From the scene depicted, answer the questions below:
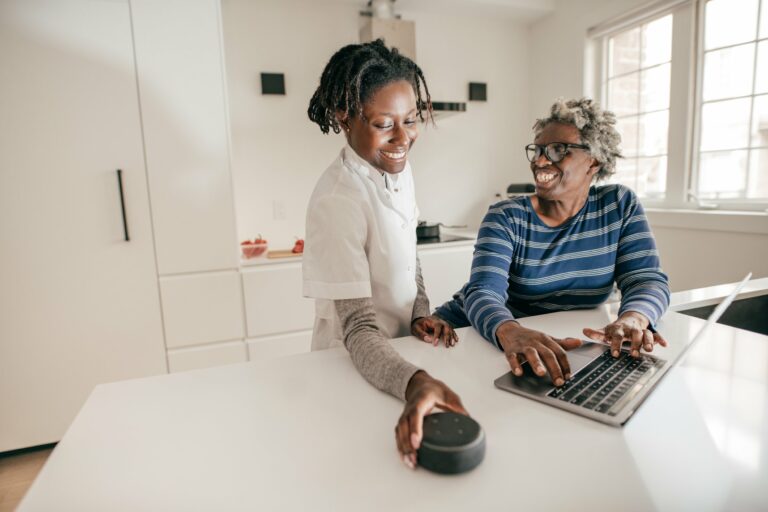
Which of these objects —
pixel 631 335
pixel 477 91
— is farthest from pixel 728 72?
pixel 631 335

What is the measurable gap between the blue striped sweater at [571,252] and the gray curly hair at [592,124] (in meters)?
0.13

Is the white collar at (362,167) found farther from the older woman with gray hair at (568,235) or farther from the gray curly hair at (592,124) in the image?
the gray curly hair at (592,124)

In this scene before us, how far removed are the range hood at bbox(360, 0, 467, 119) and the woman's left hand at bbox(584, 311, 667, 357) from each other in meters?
1.86

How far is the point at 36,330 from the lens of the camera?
6.29 feet

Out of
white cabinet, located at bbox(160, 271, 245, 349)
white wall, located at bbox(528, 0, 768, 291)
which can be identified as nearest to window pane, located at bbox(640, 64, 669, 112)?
white wall, located at bbox(528, 0, 768, 291)

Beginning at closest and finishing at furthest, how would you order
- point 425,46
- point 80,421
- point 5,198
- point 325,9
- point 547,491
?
point 547,491, point 80,421, point 5,198, point 325,9, point 425,46

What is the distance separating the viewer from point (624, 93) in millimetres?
2674

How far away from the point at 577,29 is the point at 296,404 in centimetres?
297

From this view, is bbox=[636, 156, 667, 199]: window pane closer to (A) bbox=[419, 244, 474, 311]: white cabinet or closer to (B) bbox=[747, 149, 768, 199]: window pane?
(B) bbox=[747, 149, 768, 199]: window pane

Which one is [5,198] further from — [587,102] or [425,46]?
[425,46]

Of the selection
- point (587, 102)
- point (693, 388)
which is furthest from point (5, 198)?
point (693, 388)

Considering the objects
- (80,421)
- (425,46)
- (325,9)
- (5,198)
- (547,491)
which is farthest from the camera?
(425,46)

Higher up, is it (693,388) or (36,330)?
(693,388)

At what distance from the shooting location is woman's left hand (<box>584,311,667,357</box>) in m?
0.86
